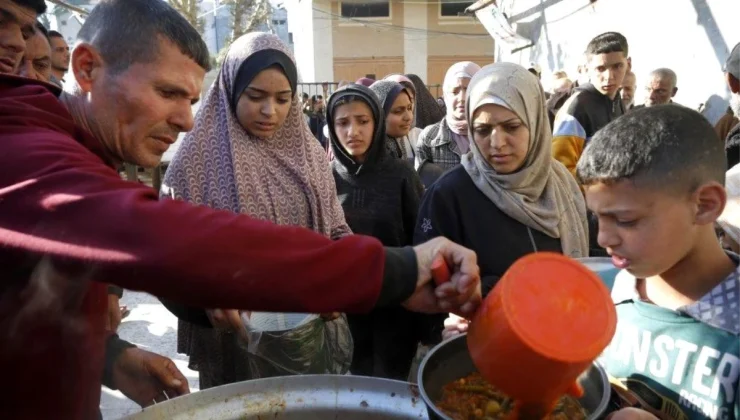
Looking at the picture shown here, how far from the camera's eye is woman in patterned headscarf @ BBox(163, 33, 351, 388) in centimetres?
215

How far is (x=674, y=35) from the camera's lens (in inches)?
284

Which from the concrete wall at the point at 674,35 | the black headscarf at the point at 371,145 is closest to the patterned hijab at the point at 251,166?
the black headscarf at the point at 371,145

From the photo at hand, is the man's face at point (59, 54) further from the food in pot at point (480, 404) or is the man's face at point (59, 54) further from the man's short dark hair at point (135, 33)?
the food in pot at point (480, 404)

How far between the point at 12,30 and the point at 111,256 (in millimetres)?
1196

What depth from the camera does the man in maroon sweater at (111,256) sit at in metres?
0.75

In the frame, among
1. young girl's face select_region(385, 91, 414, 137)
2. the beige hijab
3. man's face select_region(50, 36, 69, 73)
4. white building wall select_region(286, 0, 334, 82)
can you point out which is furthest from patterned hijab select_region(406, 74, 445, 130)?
white building wall select_region(286, 0, 334, 82)

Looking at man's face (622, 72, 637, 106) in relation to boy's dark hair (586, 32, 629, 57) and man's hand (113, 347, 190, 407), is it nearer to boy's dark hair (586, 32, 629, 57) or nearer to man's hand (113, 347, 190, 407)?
boy's dark hair (586, 32, 629, 57)

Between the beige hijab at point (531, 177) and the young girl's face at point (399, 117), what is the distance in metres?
1.47

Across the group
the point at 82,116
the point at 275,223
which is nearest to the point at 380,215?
the point at 275,223

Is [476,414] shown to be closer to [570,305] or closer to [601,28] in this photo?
[570,305]

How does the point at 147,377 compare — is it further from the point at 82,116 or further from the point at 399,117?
the point at 399,117

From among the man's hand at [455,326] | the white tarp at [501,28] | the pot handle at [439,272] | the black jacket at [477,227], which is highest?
the white tarp at [501,28]

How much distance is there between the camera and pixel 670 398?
1252 millimetres

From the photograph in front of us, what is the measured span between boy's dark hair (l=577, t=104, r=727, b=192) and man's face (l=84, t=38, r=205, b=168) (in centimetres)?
111
